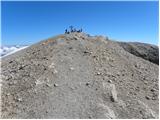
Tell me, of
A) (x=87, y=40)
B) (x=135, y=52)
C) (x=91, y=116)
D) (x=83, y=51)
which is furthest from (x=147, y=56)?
(x=91, y=116)

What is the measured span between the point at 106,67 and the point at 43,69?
4.58 m

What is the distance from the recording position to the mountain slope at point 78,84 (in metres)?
13.6

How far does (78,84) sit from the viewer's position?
15648 mm

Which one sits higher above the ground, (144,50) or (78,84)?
(144,50)

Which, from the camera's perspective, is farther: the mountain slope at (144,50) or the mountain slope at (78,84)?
the mountain slope at (144,50)

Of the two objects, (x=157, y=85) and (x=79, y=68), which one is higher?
(x=79, y=68)

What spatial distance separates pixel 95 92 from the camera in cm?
1508

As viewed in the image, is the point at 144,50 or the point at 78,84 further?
the point at 144,50

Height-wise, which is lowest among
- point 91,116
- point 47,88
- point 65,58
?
point 91,116

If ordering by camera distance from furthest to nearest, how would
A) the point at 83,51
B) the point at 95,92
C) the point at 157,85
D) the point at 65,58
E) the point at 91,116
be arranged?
the point at 83,51, the point at 65,58, the point at 157,85, the point at 95,92, the point at 91,116

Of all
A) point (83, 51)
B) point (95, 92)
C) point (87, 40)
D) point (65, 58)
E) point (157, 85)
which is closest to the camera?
point (95, 92)

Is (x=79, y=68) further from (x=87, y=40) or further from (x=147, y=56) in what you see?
(x=147, y=56)

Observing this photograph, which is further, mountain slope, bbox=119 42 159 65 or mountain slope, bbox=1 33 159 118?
mountain slope, bbox=119 42 159 65

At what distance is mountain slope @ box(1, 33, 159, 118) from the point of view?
13648 mm
